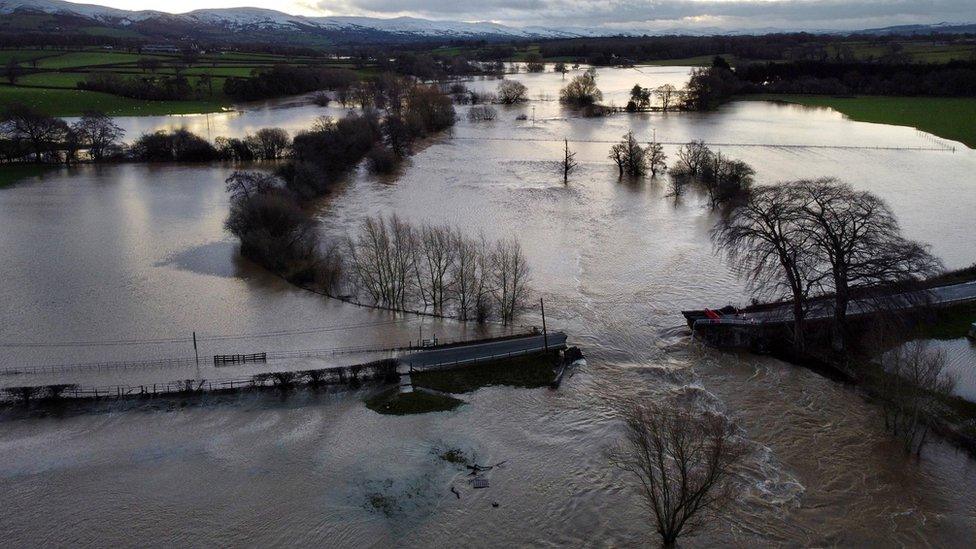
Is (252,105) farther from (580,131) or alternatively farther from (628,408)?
(628,408)

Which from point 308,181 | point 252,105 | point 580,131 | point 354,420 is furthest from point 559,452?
point 252,105

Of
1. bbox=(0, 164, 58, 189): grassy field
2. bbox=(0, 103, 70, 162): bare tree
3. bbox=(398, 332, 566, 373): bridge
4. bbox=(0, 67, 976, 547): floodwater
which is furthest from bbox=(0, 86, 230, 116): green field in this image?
bbox=(398, 332, 566, 373): bridge

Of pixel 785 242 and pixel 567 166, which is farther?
pixel 567 166

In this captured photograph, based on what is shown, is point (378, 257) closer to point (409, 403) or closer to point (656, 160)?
point (409, 403)

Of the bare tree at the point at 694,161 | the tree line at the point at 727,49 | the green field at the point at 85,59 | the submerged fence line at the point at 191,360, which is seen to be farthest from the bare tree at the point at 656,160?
the green field at the point at 85,59

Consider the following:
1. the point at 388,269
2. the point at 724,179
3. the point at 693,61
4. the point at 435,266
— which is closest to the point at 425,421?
the point at 388,269

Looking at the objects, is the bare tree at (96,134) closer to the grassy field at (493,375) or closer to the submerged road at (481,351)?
the submerged road at (481,351)
